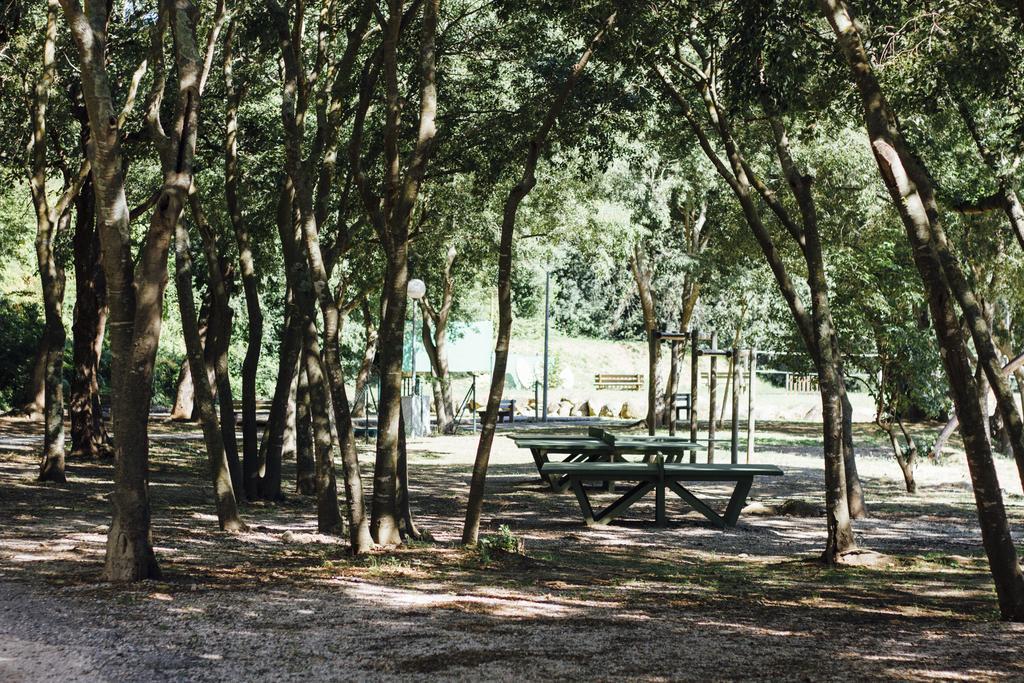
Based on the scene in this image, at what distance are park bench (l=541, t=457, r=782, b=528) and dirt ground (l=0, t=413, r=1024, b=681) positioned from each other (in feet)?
0.77

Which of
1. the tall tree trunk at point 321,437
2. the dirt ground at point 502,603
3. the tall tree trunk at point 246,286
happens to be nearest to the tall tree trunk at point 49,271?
the dirt ground at point 502,603

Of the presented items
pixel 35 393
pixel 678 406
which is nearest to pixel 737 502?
pixel 678 406

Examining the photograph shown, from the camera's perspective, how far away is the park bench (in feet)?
44.3

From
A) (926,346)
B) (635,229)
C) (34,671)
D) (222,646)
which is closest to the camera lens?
(34,671)

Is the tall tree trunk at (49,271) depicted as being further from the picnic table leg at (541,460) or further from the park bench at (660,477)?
the park bench at (660,477)

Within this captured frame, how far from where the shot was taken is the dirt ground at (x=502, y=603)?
6305 millimetres

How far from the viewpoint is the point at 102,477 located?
58.3ft

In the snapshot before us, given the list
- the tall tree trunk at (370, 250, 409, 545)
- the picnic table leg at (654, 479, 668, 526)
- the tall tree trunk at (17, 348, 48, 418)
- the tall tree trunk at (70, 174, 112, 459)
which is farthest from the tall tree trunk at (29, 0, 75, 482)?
the tall tree trunk at (17, 348, 48, 418)

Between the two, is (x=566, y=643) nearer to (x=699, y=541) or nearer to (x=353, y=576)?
(x=353, y=576)

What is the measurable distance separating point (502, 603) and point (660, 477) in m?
5.90

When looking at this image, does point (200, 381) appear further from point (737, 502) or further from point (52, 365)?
point (737, 502)

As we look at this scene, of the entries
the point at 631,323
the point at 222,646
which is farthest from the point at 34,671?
the point at 631,323

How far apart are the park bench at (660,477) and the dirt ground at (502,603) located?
0.77 ft

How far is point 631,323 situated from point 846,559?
170 feet
